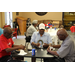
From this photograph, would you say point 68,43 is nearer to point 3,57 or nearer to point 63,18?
point 3,57

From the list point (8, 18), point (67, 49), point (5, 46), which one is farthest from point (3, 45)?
point (8, 18)

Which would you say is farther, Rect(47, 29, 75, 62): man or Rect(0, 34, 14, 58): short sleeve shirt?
Rect(0, 34, 14, 58): short sleeve shirt

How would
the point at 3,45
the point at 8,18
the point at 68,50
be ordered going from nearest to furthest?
the point at 68,50 < the point at 3,45 < the point at 8,18

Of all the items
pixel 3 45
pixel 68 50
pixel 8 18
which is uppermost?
pixel 8 18

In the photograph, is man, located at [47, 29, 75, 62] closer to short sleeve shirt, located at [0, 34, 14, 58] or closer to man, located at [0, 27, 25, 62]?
man, located at [0, 27, 25, 62]

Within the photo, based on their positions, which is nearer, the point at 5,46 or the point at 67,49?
the point at 67,49

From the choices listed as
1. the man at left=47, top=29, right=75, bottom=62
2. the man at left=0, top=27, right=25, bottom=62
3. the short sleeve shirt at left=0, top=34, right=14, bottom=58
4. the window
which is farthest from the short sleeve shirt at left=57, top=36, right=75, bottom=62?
the window

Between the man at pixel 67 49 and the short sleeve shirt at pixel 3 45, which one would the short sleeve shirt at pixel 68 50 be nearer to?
the man at pixel 67 49

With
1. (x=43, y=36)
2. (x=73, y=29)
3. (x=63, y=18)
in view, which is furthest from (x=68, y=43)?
(x=63, y=18)

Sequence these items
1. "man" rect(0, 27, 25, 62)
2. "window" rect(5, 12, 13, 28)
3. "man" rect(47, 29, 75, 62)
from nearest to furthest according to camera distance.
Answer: "man" rect(47, 29, 75, 62)
"man" rect(0, 27, 25, 62)
"window" rect(5, 12, 13, 28)

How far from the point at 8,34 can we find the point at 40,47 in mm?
1011

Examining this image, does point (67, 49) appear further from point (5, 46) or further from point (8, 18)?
point (8, 18)

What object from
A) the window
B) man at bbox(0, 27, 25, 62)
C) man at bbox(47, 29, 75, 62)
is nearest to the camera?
man at bbox(47, 29, 75, 62)
